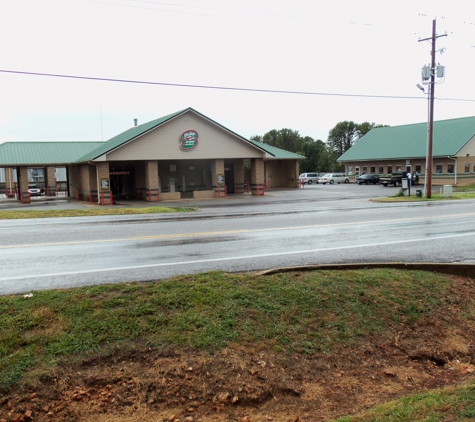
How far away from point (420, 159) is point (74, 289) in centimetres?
5124

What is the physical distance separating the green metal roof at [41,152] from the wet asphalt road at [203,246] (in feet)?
82.5

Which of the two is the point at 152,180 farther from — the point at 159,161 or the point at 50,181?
the point at 50,181

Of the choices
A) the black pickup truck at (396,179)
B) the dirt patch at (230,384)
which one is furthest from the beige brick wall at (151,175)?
the dirt patch at (230,384)

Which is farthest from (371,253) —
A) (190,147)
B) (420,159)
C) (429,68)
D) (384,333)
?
(420,159)

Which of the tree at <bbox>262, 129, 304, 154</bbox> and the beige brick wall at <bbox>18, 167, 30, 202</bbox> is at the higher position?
the tree at <bbox>262, 129, 304, 154</bbox>

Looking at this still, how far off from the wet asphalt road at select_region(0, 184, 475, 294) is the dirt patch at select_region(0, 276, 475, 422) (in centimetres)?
270

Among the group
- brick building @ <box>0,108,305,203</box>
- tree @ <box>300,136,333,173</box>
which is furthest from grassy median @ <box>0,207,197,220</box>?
tree @ <box>300,136,333,173</box>

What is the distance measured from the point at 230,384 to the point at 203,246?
6.25 meters

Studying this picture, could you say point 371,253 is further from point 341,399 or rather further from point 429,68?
point 429,68

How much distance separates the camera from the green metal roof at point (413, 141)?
163 feet

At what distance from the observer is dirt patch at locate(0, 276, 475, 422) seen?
4.61 metres

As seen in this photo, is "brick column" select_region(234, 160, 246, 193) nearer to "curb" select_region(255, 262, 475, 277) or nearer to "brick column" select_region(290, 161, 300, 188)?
"brick column" select_region(290, 161, 300, 188)

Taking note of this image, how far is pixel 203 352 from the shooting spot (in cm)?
529

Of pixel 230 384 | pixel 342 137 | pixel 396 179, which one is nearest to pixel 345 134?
pixel 342 137
